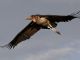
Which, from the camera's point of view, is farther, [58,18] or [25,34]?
[25,34]

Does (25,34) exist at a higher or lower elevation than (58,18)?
lower

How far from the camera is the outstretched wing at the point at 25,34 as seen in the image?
168 feet

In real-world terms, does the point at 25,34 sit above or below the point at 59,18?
below

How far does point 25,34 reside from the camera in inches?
2082

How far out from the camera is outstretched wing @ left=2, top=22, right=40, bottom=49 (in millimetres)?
51297

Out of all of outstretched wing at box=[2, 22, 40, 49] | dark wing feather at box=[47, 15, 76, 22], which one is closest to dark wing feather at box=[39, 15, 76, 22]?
dark wing feather at box=[47, 15, 76, 22]

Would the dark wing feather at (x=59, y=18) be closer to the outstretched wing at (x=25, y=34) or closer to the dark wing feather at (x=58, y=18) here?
the dark wing feather at (x=58, y=18)

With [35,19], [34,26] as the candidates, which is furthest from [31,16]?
[34,26]

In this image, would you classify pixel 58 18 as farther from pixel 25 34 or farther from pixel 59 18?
pixel 25 34

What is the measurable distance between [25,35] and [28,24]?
2.39 metres

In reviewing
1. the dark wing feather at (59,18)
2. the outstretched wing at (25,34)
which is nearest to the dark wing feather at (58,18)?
the dark wing feather at (59,18)

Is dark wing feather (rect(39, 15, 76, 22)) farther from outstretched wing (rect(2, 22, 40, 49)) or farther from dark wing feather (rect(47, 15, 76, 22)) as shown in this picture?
outstretched wing (rect(2, 22, 40, 49))

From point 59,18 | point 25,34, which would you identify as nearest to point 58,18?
point 59,18

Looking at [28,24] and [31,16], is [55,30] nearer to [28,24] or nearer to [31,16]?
[31,16]
